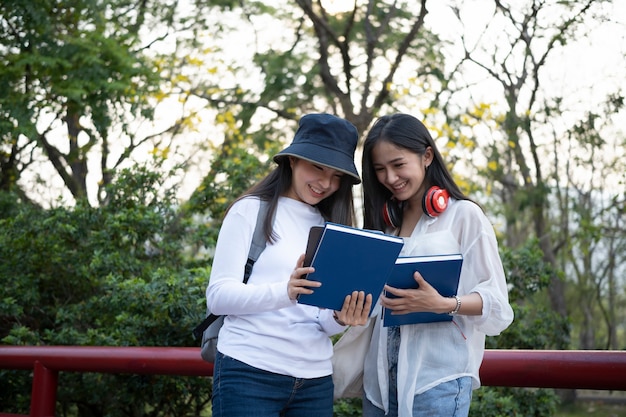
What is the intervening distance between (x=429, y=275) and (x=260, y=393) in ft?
1.90

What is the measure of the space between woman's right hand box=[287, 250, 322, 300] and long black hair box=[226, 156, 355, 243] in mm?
364

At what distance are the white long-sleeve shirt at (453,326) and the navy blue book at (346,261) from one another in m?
0.24

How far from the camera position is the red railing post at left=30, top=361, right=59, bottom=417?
3.32 m

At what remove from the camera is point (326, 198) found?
235cm

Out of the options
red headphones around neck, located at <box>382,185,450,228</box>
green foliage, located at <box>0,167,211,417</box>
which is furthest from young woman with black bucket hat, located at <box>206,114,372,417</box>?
green foliage, located at <box>0,167,211,417</box>

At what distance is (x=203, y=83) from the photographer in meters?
11.5

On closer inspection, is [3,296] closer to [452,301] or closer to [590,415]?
[452,301]

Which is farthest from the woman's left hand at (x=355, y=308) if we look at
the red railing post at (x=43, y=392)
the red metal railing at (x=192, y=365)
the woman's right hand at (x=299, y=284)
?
the red railing post at (x=43, y=392)

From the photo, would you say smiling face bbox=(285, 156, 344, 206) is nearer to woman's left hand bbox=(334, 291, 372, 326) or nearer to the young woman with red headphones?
the young woman with red headphones

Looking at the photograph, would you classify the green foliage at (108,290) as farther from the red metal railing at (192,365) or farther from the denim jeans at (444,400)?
the denim jeans at (444,400)

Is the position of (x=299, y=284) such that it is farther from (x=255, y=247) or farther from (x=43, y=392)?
(x=43, y=392)

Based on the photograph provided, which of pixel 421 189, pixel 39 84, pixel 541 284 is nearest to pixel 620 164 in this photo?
pixel 541 284

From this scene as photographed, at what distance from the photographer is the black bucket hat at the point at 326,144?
2.19 metres

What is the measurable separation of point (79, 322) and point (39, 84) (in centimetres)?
370
